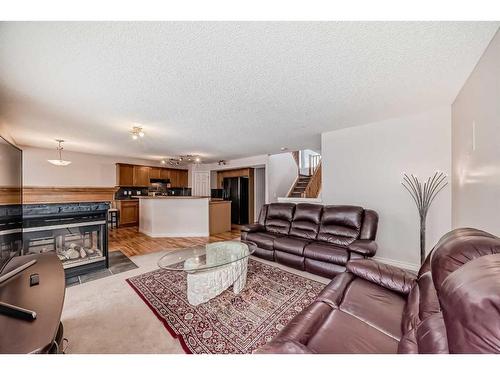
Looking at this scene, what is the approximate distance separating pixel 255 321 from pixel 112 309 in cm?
142

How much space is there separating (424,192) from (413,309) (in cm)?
232

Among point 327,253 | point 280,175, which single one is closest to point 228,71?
point 327,253

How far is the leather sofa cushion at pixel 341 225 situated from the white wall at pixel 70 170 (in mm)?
6462

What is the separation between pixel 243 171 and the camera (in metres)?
6.90

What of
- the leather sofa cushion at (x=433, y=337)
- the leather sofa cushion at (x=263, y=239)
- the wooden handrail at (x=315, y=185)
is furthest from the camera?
the wooden handrail at (x=315, y=185)

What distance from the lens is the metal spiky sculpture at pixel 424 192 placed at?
264 cm

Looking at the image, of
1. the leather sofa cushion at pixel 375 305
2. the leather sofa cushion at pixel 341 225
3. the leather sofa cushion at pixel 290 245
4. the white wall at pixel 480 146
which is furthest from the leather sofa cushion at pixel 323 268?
the white wall at pixel 480 146

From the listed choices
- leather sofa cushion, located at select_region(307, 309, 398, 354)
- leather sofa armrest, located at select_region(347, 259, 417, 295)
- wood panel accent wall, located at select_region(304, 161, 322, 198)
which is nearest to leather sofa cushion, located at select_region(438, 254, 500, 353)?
leather sofa cushion, located at select_region(307, 309, 398, 354)

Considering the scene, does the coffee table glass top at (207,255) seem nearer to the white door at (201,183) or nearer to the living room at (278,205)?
the living room at (278,205)

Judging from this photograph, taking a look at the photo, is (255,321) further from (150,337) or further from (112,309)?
(112,309)

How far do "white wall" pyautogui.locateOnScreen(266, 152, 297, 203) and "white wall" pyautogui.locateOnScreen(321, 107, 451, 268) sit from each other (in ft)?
8.40

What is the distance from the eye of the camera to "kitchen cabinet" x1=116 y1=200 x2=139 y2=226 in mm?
6176

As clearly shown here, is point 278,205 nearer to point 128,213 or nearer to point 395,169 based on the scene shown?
point 395,169

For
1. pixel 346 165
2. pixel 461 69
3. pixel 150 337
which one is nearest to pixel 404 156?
pixel 346 165
